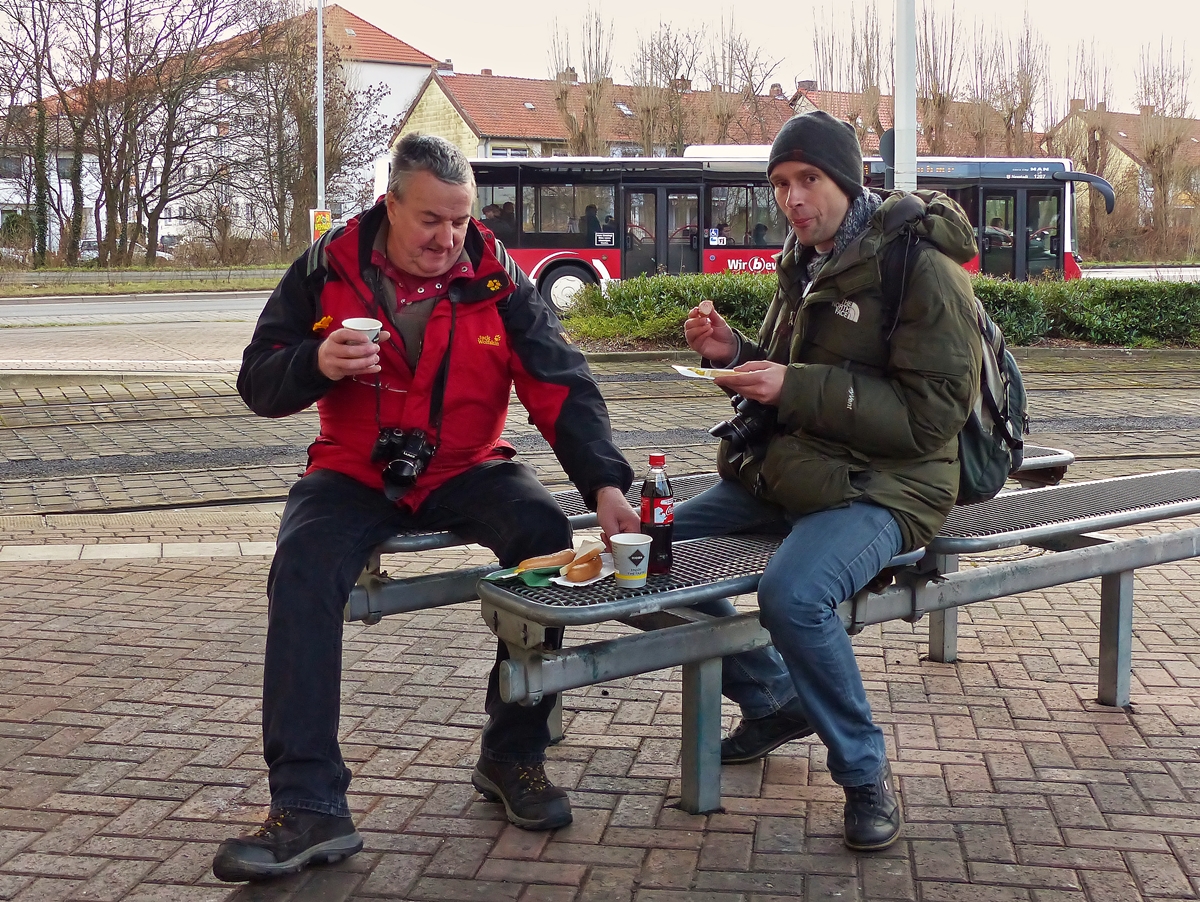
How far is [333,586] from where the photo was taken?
3.08 metres

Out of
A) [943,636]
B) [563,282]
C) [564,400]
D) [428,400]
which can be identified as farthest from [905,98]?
[428,400]

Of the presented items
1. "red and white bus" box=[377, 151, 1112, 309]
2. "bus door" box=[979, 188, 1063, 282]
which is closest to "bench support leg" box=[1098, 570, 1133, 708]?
"red and white bus" box=[377, 151, 1112, 309]

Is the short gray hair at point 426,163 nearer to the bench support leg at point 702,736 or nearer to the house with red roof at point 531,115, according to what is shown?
the bench support leg at point 702,736

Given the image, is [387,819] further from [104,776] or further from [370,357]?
[370,357]

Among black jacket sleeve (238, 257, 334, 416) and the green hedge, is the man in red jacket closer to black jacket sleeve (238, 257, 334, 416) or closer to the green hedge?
black jacket sleeve (238, 257, 334, 416)

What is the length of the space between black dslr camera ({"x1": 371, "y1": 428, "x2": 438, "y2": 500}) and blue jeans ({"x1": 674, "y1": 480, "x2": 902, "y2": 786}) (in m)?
0.92

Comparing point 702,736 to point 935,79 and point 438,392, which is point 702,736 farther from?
point 935,79

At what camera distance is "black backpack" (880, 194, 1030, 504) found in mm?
3229

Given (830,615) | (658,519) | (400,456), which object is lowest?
(830,615)

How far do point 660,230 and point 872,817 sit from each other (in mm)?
20426

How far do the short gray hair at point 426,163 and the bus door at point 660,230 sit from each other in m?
19.3

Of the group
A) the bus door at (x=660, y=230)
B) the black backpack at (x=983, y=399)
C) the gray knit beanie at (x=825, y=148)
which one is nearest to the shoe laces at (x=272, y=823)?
the black backpack at (x=983, y=399)

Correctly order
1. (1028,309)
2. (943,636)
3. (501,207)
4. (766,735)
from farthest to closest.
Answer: (501,207)
(1028,309)
(943,636)
(766,735)

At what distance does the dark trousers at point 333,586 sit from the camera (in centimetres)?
295
